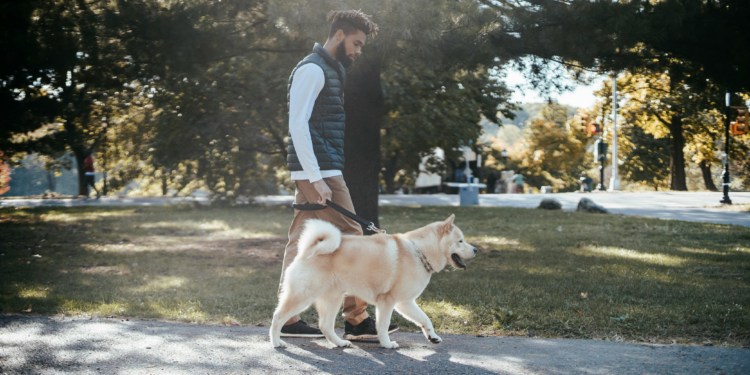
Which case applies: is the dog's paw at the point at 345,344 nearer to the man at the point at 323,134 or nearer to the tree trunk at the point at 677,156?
the man at the point at 323,134

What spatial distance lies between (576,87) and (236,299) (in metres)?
5.99

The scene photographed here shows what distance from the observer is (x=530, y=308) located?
199 inches

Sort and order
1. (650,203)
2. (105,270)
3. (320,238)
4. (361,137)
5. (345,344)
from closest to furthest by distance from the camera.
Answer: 1. (320,238)
2. (345,344)
3. (105,270)
4. (361,137)
5. (650,203)

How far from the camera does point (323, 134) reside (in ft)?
12.8

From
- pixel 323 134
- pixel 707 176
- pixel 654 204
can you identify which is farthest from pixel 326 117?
pixel 707 176

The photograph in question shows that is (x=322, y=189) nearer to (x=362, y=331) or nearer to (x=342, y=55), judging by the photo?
(x=342, y=55)

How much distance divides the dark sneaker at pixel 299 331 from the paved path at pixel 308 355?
66mm

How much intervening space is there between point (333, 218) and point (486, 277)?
333cm

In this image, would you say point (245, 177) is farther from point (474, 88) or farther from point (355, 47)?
point (355, 47)

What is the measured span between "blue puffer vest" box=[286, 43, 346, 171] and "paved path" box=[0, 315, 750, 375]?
1.31 metres

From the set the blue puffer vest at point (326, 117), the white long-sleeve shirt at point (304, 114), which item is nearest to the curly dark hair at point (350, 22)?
the blue puffer vest at point (326, 117)

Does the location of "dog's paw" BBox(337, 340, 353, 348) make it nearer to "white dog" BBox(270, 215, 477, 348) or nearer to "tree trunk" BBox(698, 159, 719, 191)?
"white dog" BBox(270, 215, 477, 348)

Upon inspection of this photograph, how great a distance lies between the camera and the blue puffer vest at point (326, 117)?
12.7ft

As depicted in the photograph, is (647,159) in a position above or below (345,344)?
above
